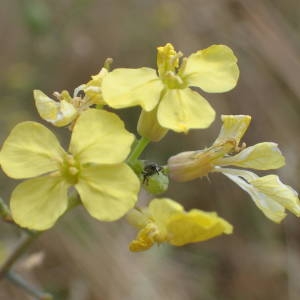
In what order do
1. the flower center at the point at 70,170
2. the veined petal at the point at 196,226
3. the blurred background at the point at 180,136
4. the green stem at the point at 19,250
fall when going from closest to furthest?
1. the veined petal at the point at 196,226
2. the flower center at the point at 70,170
3. the green stem at the point at 19,250
4. the blurred background at the point at 180,136

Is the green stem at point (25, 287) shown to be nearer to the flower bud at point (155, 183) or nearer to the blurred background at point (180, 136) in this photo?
the flower bud at point (155, 183)

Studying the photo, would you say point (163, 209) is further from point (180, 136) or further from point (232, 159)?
point (180, 136)

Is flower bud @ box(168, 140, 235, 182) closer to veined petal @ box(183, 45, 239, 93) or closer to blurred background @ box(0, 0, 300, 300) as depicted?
veined petal @ box(183, 45, 239, 93)

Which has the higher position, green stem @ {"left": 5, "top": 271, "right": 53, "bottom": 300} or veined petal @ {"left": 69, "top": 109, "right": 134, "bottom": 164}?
veined petal @ {"left": 69, "top": 109, "right": 134, "bottom": 164}

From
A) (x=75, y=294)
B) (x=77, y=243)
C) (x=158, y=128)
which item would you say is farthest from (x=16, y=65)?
(x=158, y=128)

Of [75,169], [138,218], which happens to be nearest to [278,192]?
[138,218]

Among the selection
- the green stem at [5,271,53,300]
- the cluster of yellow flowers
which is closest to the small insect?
the cluster of yellow flowers

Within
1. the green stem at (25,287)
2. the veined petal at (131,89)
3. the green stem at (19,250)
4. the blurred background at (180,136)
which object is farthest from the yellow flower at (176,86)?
the blurred background at (180,136)
